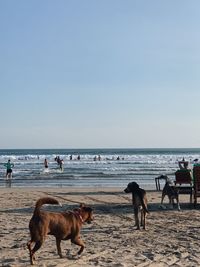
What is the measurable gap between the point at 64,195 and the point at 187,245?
34.8ft

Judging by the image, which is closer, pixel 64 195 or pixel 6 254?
pixel 6 254

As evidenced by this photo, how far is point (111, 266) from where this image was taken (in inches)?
277

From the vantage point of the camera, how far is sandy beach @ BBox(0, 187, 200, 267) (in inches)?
292

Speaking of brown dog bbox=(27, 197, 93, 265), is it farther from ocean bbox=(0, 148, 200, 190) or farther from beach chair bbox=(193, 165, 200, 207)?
ocean bbox=(0, 148, 200, 190)

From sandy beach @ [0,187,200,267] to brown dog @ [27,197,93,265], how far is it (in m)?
0.36

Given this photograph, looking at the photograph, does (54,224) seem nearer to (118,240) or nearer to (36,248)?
(36,248)

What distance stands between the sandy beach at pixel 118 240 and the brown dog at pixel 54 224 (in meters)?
0.36

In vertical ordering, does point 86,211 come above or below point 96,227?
above

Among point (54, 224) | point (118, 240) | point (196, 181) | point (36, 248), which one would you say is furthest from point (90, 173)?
point (36, 248)

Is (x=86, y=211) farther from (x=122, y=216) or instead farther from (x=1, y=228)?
(x=122, y=216)

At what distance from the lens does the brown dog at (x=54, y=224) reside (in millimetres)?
7027

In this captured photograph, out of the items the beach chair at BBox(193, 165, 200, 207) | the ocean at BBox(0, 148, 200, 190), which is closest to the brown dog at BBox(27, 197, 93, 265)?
the beach chair at BBox(193, 165, 200, 207)

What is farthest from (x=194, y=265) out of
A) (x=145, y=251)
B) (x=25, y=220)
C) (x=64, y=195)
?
(x=64, y=195)

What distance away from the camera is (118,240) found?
918 centimetres
